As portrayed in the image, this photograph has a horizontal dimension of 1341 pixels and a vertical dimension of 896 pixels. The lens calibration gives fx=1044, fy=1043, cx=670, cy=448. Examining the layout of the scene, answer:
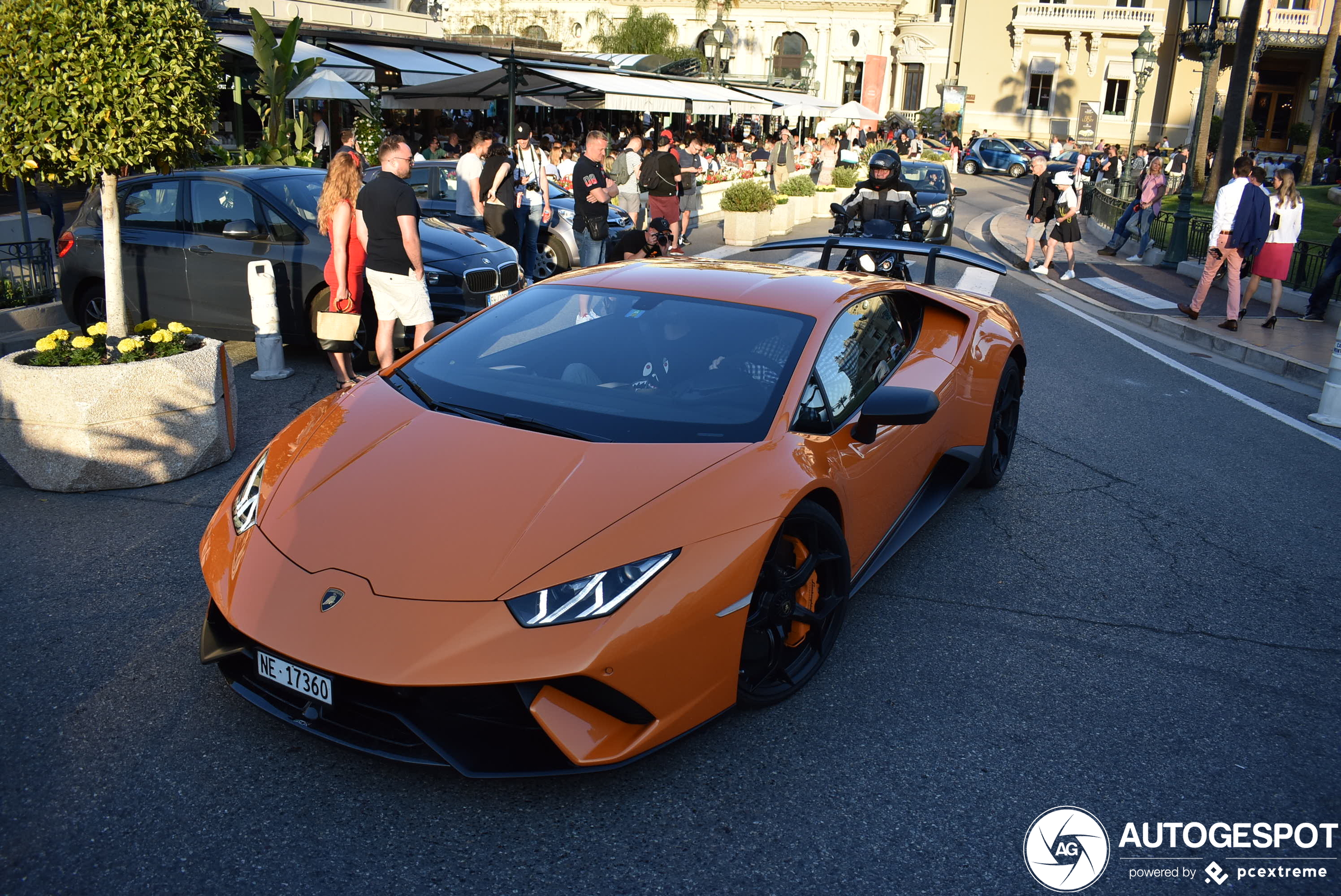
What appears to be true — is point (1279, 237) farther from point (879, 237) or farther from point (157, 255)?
point (157, 255)

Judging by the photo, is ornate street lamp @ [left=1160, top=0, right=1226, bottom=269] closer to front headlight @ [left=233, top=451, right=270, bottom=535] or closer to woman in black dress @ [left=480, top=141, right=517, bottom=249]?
woman in black dress @ [left=480, top=141, right=517, bottom=249]

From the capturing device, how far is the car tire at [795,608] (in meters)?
3.36

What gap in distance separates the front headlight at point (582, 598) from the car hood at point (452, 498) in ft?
0.18

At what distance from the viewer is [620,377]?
12.8 ft

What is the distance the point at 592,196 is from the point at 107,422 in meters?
6.92

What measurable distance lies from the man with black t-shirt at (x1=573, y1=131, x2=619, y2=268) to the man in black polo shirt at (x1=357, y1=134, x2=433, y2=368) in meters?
4.24

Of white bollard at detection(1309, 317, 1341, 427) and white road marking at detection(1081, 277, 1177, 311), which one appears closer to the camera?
white bollard at detection(1309, 317, 1341, 427)

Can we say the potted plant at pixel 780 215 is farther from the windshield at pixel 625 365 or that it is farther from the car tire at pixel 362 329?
the windshield at pixel 625 365

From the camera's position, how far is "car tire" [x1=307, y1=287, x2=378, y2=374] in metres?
8.47

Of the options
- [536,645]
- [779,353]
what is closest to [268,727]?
[536,645]

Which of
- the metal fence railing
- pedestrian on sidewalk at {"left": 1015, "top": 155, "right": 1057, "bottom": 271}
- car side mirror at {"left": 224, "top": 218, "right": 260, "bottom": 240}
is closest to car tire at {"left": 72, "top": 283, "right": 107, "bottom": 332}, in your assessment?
the metal fence railing

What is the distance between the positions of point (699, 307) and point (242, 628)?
82.6 inches

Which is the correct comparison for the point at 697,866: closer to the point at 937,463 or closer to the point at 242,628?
the point at 242,628

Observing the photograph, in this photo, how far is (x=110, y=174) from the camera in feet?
24.2
